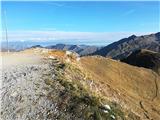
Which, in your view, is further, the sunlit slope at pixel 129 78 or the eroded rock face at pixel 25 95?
the sunlit slope at pixel 129 78

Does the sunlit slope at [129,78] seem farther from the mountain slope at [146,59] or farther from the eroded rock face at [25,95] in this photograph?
the eroded rock face at [25,95]

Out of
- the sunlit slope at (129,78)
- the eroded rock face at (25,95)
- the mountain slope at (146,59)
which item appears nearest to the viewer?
the eroded rock face at (25,95)

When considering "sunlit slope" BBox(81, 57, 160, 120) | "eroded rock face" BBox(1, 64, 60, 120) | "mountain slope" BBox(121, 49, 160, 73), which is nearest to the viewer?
"eroded rock face" BBox(1, 64, 60, 120)

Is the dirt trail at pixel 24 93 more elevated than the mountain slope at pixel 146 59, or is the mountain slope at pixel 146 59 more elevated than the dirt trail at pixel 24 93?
the dirt trail at pixel 24 93

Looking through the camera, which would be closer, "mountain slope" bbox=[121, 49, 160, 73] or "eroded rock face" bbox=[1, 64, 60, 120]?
"eroded rock face" bbox=[1, 64, 60, 120]

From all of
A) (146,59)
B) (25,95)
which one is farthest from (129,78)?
(25,95)

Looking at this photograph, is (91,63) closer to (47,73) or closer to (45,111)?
(47,73)

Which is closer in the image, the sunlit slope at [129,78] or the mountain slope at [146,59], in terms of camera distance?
the sunlit slope at [129,78]

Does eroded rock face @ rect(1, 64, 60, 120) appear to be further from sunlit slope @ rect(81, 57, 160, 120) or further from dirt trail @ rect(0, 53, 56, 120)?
sunlit slope @ rect(81, 57, 160, 120)

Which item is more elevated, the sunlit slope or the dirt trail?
the dirt trail

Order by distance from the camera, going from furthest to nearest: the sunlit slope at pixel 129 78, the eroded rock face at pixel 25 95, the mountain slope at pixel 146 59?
the mountain slope at pixel 146 59
the sunlit slope at pixel 129 78
the eroded rock face at pixel 25 95

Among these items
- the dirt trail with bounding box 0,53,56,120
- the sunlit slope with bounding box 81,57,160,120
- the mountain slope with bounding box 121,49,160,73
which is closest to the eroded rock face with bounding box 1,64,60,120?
the dirt trail with bounding box 0,53,56,120

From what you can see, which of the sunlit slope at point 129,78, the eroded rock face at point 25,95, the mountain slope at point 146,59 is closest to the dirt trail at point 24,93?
the eroded rock face at point 25,95

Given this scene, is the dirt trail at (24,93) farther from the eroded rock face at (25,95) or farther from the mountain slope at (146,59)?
the mountain slope at (146,59)
